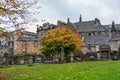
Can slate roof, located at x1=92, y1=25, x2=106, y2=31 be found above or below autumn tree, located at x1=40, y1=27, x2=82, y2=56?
above

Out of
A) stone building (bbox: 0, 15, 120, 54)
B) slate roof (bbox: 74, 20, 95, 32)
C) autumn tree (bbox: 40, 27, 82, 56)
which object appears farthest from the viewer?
slate roof (bbox: 74, 20, 95, 32)

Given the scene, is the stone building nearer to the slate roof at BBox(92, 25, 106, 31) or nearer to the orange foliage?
the slate roof at BBox(92, 25, 106, 31)

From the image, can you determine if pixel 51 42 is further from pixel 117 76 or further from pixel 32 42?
pixel 32 42

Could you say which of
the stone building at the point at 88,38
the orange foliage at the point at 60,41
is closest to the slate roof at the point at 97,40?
the stone building at the point at 88,38

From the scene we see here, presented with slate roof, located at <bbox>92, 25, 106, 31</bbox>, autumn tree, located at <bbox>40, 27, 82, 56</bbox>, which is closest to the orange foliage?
autumn tree, located at <bbox>40, 27, 82, 56</bbox>

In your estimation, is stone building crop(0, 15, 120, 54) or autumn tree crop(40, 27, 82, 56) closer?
autumn tree crop(40, 27, 82, 56)

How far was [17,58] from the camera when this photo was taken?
5984 cm

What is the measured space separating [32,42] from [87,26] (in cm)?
2855

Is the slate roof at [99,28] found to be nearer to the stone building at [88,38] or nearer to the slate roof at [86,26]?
the stone building at [88,38]

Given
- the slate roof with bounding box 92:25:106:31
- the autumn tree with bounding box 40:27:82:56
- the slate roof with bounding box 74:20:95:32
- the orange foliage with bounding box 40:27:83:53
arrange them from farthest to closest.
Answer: the slate roof with bounding box 74:20:95:32
the slate roof with bounding box 92:25:106:31
the orange foliage with bounding box 40:27:83:53
the autumn tree with bounding box 40:27:82:56

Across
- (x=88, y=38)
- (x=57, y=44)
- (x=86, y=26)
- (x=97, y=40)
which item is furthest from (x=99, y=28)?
(x=57, y=44)

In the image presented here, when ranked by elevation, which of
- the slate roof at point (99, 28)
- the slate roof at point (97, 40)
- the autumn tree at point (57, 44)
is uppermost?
the slate roof at point (99, 28)

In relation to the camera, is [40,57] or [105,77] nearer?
[105,77]

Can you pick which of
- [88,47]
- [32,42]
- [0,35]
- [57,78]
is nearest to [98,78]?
[57,78]
